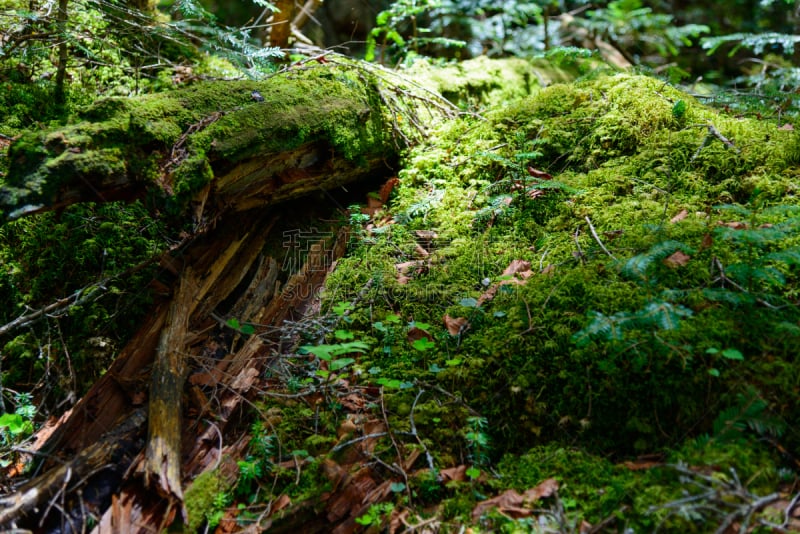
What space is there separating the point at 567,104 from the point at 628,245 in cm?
182

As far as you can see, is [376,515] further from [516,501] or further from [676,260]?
[676,260]

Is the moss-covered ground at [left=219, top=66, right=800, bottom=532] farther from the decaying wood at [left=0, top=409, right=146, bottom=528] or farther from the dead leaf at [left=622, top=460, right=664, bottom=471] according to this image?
the decaying wood at [left=0, top=409, right=146, bottom=528]

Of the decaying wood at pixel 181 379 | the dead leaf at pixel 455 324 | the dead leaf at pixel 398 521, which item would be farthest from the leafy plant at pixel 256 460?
the dead leaf at pixel 455 324

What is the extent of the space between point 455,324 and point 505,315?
310 mm

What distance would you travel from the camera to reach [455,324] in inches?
120

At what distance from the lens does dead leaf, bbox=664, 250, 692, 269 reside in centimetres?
283

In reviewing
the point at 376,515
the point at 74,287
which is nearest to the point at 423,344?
the point at 376,515

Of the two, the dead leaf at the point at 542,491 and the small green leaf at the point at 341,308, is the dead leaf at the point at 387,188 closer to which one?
the small green leaf at the point at 341,308

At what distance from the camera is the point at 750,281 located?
2.51m

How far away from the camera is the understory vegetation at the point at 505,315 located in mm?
2281

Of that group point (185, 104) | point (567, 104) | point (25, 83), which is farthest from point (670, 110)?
point (25, 83)

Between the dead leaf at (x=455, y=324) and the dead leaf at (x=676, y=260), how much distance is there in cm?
121

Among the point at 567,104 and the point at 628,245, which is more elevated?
the point at 567,104

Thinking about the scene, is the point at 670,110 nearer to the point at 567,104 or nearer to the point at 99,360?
the point at 567,104
